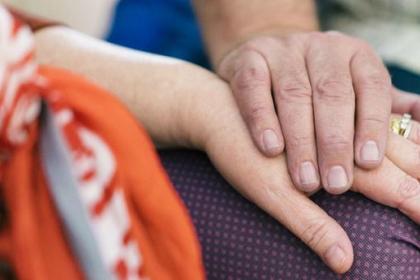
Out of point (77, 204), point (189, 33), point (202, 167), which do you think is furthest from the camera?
point (189, 33)

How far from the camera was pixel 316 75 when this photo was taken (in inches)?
27.4

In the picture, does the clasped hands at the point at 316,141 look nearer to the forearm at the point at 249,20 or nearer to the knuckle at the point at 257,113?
the knuckle at the point at 257,113

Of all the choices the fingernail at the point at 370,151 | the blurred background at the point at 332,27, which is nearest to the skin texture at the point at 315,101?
A: the fingernail at the point at 370,151

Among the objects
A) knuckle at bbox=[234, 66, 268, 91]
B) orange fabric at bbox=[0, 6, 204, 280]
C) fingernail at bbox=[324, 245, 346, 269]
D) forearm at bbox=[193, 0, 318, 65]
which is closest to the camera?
orange fabric at bbox=[0, 6, 204, 280]

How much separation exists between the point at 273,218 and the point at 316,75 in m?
0.16

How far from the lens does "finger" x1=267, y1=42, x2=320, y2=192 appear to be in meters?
0.63

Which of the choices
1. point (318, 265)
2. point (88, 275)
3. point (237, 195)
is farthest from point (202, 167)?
point (88, 275)

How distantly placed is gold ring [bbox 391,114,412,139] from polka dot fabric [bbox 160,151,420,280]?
0.10 metres

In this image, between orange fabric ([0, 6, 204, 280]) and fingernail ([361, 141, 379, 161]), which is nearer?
orange fabric ([0, 6, 204, 280])

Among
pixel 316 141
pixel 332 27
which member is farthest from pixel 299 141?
pixel 332 27

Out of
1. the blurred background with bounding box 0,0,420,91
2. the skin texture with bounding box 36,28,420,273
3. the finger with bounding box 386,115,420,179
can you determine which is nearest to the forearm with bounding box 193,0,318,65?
the blurred background with bounding box 0,0,420,91

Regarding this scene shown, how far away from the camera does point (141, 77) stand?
0.74 metres

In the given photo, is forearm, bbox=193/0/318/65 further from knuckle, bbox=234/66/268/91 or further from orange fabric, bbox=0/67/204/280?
orange fabric, bbox=0/67/204/280

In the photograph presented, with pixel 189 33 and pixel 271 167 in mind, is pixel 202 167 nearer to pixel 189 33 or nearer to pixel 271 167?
pixel 271 167
